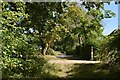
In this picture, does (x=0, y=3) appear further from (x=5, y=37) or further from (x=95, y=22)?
(x=95, y=22)

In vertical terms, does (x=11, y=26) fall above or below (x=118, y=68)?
above

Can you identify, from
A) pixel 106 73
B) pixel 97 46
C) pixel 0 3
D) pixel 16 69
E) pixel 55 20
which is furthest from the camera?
pixel 97 46

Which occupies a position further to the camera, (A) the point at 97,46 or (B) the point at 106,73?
(A) the point at 97,46

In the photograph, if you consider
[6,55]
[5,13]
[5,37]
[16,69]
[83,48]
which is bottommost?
[83,48]

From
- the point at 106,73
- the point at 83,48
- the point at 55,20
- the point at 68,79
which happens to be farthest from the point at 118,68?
the point at 83,48

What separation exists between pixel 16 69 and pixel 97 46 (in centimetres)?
763

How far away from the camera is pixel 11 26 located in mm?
3941

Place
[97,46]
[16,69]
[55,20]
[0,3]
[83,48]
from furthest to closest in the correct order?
[83,48]
[97,46]
[55,20]
[16,69]
[0,3]

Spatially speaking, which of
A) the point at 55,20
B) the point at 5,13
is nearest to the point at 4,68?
the point at 5,13

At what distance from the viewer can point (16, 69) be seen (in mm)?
4406

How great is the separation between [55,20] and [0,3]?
8.49 ft

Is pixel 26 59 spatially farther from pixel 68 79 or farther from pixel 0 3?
pixel 68 79

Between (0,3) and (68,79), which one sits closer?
(0,3)

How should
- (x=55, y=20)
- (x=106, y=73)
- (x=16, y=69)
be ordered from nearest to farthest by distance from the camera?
(x=16, y=69)
(x=55, y=20)
(x=106, y=73)
